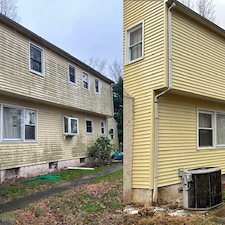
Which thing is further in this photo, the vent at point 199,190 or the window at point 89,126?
the window at point 89,126

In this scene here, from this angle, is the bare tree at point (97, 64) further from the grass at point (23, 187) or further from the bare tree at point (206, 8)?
the grass at point (23, 187)

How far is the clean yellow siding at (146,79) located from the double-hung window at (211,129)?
2352 mm

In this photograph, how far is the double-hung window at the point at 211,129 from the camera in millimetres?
8578

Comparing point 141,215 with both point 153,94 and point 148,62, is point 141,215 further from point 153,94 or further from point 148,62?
point 148,62

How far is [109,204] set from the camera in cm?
617

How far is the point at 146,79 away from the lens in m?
7.09

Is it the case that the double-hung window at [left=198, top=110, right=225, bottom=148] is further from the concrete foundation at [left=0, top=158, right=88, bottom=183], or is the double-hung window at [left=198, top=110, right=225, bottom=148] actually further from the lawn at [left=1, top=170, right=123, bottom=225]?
the concrete foundation at [left=0, top=158, right=88, bottom=183]

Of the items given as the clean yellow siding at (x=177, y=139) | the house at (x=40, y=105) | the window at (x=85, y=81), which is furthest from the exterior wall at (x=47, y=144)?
the clean yellow siding at (x=177, y=139)

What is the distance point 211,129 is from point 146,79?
336 cm

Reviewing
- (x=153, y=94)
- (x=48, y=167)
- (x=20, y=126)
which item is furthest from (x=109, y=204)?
(x=48, y=167)

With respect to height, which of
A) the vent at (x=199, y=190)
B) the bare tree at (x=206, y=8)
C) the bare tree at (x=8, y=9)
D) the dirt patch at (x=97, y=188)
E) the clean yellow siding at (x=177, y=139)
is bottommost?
the dirt patch at (x=97, y=188)

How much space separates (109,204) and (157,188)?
1.41 meters

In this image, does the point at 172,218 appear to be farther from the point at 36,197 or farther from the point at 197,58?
the point at 197,58

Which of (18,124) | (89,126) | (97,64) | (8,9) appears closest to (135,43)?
(8,9)
